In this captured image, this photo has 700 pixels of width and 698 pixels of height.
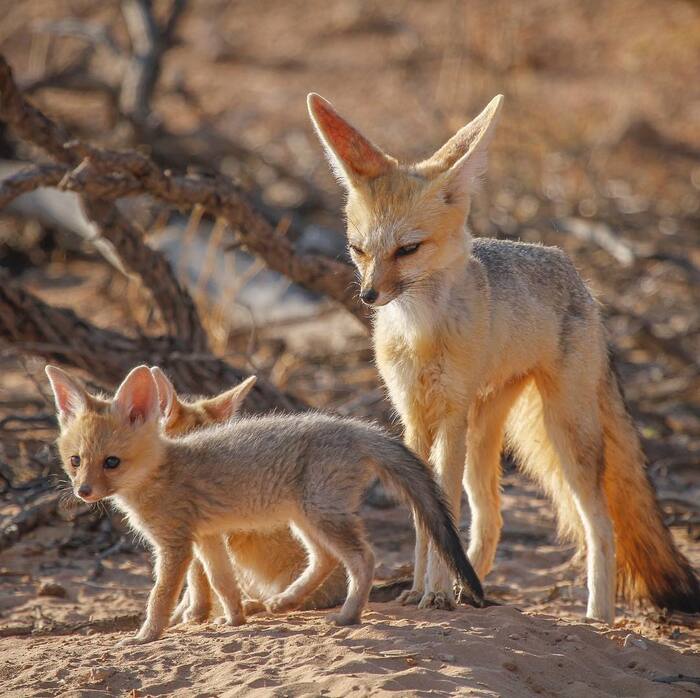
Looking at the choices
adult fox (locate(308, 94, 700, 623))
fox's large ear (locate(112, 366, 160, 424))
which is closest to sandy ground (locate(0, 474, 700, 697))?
adult fox (locate(308, 94, 700, 623))

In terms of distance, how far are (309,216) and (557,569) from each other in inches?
253

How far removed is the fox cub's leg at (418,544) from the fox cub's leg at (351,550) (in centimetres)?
58

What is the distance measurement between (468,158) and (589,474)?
1.69 metres

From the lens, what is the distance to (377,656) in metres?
4.16

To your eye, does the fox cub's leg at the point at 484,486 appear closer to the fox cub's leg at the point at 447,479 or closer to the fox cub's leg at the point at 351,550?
the fox cub's leg at the point at 447,479

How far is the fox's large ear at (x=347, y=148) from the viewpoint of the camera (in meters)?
5.06

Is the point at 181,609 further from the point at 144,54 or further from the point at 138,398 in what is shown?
the point at 144,54

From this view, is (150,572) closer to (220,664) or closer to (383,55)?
(220,664)

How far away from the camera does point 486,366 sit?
5027 millimetres

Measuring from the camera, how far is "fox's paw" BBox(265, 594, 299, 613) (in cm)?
A: 491

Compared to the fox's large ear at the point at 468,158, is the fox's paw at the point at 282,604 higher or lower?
lower

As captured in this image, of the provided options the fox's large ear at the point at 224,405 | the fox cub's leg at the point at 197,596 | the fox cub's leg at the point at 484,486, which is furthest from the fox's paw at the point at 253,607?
the fox cub's leg at the point at 484,486

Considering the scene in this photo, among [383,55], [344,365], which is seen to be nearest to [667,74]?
[383,55]

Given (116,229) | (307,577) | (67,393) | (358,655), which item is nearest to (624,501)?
(307,577)
